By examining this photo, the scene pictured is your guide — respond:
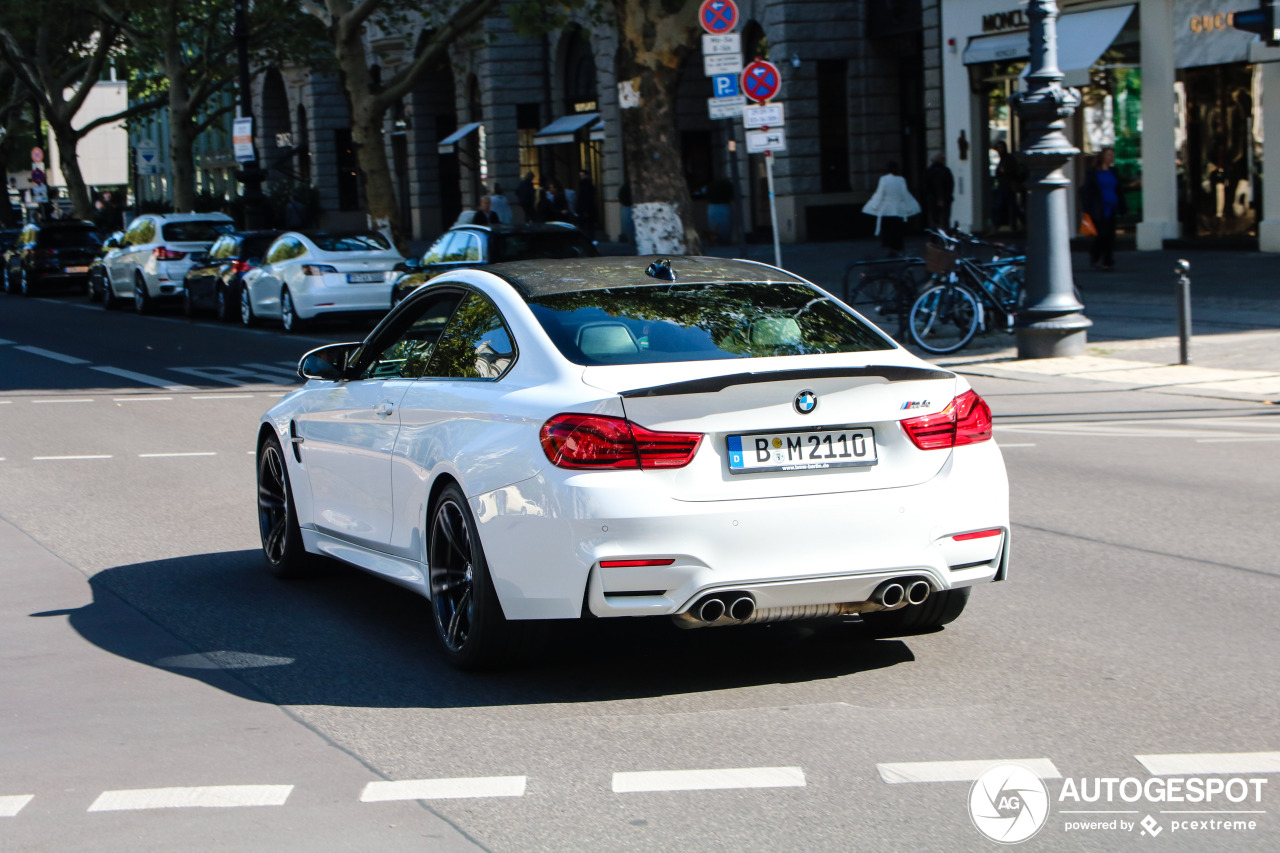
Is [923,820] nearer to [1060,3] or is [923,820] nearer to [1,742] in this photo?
[1,742]

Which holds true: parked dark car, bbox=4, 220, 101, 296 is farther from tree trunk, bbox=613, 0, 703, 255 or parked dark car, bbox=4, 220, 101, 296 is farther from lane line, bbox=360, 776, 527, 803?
lane line, bbox=360, 776, 527, 803

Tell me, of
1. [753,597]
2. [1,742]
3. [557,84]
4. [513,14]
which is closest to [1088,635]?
[753,597]

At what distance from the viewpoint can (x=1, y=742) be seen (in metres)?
5.41

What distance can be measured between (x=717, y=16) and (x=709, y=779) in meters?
15.6

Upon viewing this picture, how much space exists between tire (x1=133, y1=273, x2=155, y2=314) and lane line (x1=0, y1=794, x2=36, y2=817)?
26624 millimetres

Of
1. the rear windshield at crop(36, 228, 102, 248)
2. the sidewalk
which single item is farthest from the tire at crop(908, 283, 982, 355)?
the rear windshield at crop(36, 228, 102, 248)

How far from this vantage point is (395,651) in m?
6.52

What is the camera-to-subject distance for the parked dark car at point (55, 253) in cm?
3862

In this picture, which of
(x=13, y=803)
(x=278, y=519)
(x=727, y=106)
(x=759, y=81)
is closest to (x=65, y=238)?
(x=759, y=81)

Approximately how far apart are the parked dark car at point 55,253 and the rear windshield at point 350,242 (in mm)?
15859

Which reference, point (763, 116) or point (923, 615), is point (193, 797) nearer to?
point (923, 615)

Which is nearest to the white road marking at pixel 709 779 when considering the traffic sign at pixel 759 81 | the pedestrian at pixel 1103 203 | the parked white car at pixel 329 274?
the traffic sign at pixel 759 81

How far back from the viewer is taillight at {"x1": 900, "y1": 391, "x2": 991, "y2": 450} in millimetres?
5727

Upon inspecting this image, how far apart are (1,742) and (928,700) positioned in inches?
114
